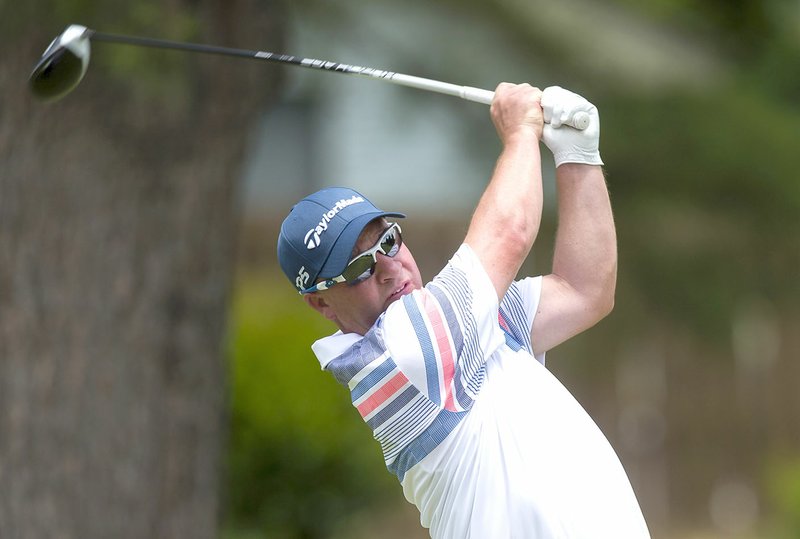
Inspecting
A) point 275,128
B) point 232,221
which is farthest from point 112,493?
point 275,128

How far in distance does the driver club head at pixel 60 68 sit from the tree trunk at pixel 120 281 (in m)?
1.72

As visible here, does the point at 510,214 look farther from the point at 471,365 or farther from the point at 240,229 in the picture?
the point at 240,229

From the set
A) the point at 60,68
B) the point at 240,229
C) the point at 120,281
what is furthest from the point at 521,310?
the point at 240,229

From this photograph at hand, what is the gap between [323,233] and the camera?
319 cm

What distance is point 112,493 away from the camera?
19.2 ft

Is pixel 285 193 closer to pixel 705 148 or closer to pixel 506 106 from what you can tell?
pixel 705 148

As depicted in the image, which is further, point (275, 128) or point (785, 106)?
point (275, 128)

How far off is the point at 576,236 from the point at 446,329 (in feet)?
1.78

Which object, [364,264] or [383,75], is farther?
[383,75]

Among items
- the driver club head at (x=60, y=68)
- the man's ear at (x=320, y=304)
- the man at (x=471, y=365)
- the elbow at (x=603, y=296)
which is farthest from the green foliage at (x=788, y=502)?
the driver club head at (x=60, y=68)

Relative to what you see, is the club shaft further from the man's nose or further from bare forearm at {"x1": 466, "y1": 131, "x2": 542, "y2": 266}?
the man's nose

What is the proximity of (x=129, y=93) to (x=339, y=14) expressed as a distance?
153 cm

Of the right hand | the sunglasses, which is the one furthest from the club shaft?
the sunglasses

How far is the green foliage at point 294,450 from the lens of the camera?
7793mm
